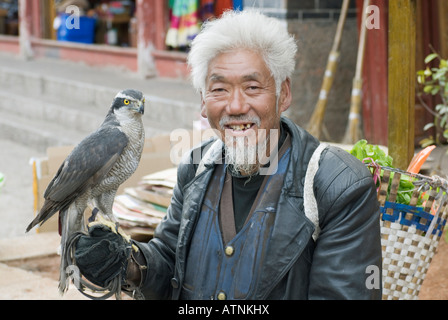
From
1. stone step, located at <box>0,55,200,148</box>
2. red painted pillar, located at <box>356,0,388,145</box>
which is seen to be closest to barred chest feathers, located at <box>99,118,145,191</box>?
red painted pillar, located at <box>356,0,388,145</box>

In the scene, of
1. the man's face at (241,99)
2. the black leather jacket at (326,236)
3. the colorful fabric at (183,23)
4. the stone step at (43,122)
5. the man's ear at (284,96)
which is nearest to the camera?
the black leather jacket at (326,236)

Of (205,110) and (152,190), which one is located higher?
(205,110)

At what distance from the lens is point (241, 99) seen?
2.35 metres

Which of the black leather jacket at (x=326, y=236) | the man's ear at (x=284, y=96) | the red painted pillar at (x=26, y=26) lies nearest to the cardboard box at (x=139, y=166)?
the man's ear at (x=284, y=96)

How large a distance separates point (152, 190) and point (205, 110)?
199 cm

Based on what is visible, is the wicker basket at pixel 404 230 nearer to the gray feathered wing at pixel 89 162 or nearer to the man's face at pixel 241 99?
the man's face at pixel 241 99

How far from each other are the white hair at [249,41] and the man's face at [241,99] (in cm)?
2

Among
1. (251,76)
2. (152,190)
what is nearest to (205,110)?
(251,76)

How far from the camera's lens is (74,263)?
91.1 inches

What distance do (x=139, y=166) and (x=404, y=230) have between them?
8.52 feet

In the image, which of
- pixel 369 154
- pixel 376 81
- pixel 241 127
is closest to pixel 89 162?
pixel 241 127

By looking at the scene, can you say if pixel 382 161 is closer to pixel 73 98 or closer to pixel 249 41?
pixel 249 41

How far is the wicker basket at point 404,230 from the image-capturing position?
2900mm

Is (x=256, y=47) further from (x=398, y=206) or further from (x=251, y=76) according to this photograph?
(x=398, y=206)
